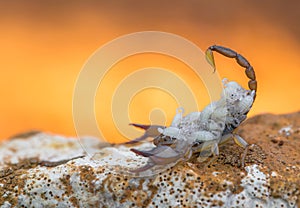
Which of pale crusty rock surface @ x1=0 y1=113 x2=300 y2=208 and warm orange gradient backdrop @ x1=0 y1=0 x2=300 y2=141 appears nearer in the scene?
pale crusty rock surface @ x1=0 y1=113 x2=300 y2=208

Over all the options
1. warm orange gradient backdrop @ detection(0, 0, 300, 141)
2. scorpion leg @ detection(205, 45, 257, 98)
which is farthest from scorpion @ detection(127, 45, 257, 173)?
warm orange gradient backdrop @ detection(0, 0, 300, 141)

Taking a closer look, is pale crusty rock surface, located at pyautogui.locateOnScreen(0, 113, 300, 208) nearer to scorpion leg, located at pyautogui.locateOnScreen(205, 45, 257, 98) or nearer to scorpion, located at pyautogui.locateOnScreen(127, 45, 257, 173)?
scorpion, located at pyautogui.locateOnScreen(127, 45, 257, 173)

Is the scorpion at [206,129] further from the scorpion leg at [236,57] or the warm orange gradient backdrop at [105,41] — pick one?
the warm orange gradient backdrop at [105,41]

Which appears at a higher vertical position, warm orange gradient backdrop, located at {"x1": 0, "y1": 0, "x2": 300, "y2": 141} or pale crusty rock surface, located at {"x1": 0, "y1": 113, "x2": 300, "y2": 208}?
warm orange gradient backdrop, located at {"x1": 0, "y1": 0, "x2": 300, "y2": 141}

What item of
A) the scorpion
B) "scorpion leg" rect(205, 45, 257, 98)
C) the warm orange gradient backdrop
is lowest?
the scorpion

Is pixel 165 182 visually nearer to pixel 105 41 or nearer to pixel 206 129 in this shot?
pixel 206 129
